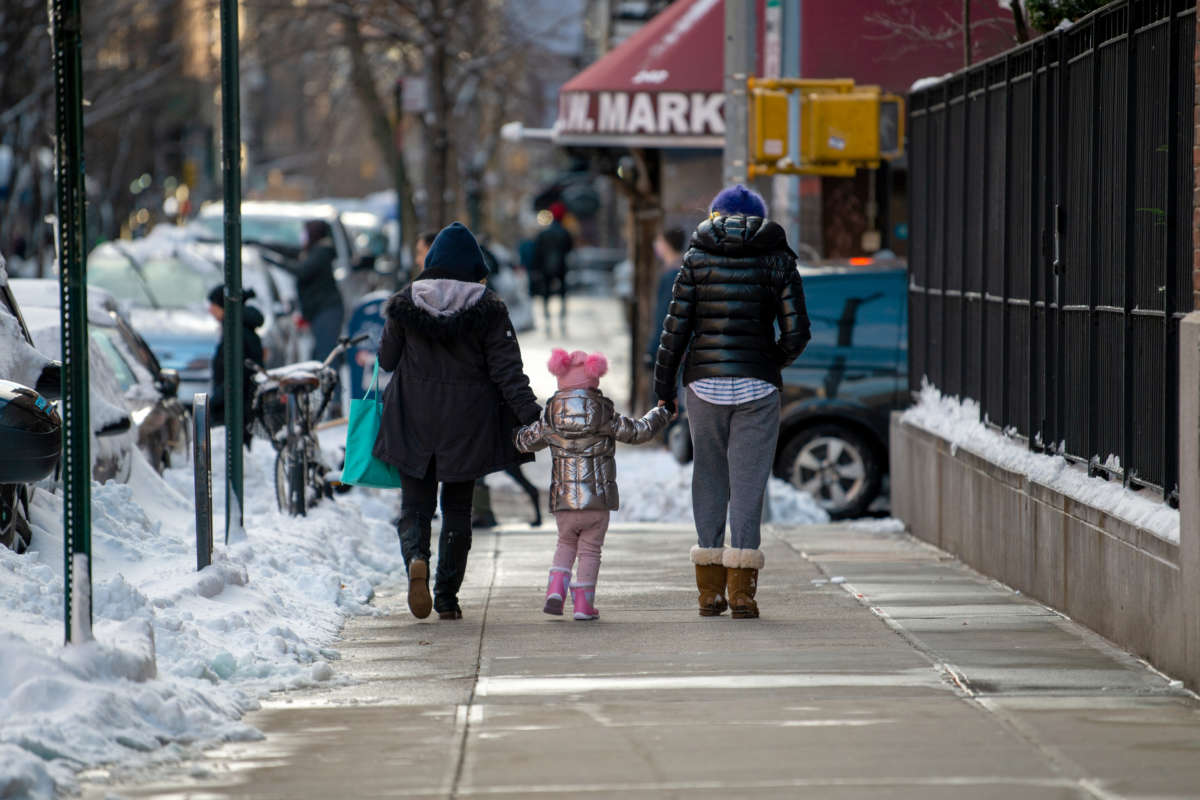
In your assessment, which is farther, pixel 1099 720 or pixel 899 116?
pixel 899 116

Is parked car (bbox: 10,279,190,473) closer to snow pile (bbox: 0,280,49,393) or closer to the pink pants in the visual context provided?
snow pile (bbox: 0,280,49,393)

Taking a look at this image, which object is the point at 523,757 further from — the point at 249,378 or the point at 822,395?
the point at 822,395

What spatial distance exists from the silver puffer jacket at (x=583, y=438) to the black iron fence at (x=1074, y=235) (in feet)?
6.16

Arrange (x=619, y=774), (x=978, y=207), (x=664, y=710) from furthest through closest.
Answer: (x=978, y=207) → (x=664, y=710) → (x=619, y=774)

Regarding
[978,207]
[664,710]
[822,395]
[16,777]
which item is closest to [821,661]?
[664,710]

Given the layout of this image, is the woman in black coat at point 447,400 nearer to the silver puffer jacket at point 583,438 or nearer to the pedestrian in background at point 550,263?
the silver puffer jacket at point 583,438

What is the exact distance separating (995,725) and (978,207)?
5.46m

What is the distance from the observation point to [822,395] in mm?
13992

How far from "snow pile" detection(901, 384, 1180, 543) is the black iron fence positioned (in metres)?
0.09

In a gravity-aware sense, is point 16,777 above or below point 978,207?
below

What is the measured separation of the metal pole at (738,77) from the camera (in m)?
13.3

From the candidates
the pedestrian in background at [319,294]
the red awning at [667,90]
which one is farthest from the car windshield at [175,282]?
Result: the red awning at [667,90]

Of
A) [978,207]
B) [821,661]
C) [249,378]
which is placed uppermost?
[978,207]

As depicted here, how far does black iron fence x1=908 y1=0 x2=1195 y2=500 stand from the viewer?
296 inches
